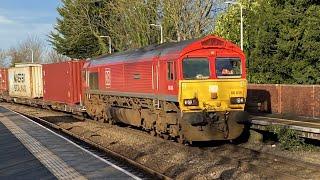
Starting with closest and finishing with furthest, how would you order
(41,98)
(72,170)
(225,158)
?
(72,170) < (225,158) < (41,98)

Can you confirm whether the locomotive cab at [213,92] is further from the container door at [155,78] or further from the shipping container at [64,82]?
the shipping container at [64,82]

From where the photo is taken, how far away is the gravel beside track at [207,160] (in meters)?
12.0

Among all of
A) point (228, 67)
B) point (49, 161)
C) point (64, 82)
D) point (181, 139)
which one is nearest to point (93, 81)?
point (64, 82)

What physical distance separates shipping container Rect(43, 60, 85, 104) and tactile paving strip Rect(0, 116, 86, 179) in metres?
11.7

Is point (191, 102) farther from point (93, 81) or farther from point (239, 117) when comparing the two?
point (93, 81)

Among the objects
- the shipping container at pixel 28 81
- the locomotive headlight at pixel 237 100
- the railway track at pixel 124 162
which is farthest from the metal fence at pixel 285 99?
the shipping container at pixel 28 81

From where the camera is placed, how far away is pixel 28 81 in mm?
42594

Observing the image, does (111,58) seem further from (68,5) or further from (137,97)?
(68,5)

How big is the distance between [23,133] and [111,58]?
5.90m

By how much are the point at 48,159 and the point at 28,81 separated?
30196 millimetres

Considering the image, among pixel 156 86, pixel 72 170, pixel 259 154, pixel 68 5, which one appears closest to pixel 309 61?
pixel 156 86

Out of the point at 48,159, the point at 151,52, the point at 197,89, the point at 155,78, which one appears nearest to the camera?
the point at 48,159

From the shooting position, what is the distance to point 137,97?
67.9 ft

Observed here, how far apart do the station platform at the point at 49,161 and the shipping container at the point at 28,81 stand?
74.9ft
